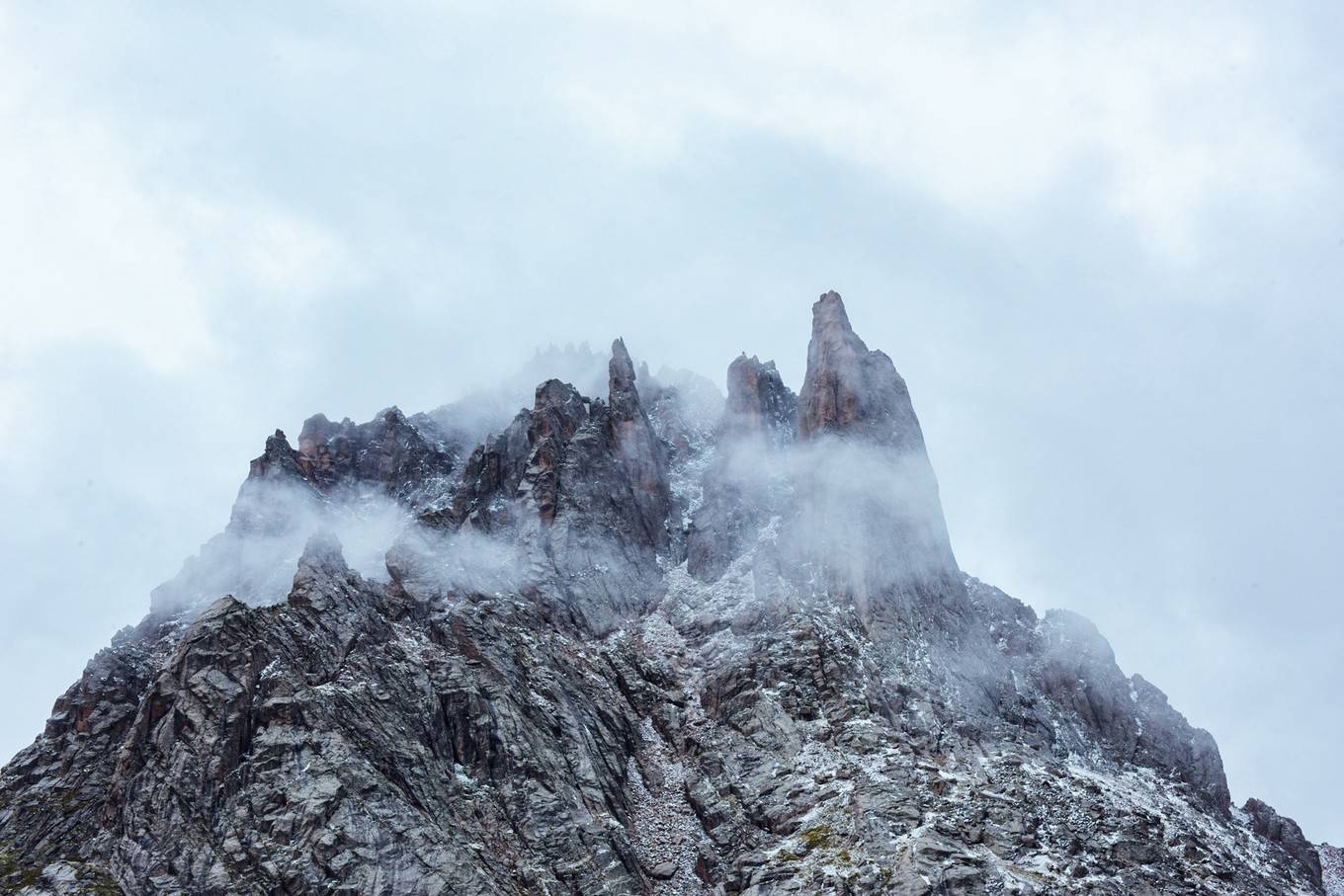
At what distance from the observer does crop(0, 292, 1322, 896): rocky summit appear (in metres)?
75.1

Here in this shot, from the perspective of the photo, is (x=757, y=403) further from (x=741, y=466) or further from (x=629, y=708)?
(x=629, y=708)

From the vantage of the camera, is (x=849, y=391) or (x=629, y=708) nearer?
(x=629, y=708)

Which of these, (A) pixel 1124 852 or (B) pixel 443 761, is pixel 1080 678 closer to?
(A) pixel 1124 852

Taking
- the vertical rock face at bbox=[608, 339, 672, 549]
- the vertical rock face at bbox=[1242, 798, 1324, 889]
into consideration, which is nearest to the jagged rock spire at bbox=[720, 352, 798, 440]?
the vertical rock face at bbox=[608, 339, 672, 549]

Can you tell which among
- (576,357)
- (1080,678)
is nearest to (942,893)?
(1080,678)

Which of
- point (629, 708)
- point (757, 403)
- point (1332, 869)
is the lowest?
point (629, 708)

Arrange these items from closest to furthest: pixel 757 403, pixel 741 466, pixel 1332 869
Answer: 1. pixel 1332 869
2. pixel 741 466
3. pixel 757 403

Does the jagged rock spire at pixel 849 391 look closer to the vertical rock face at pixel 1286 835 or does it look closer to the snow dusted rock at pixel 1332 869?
the vertical rock face at pixel 1286 835

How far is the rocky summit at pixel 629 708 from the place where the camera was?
7506 cm

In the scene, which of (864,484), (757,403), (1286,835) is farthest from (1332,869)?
(757,403)

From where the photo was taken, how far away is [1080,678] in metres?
107

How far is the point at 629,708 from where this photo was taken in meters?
95.2

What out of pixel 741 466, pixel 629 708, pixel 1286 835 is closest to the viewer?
pixel 629 708

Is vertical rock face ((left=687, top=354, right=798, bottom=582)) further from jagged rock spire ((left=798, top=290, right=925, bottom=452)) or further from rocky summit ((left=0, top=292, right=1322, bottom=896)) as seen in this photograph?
jagged rock spire ((left=798, top=290, right=925, bottom=452))
